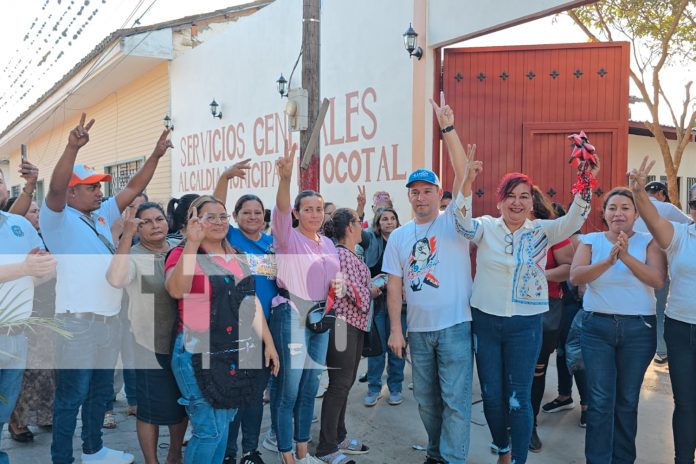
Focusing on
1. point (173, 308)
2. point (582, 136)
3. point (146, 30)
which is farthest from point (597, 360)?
point (146, 30)

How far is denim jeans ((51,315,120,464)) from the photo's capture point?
11.0ft

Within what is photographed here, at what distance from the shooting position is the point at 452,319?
3.42m

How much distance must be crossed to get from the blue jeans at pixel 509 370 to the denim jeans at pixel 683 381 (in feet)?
2.42

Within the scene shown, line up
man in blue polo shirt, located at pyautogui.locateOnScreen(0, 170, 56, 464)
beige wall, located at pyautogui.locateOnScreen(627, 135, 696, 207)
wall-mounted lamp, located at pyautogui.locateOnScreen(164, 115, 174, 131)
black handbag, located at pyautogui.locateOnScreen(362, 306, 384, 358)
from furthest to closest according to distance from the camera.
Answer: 1. beige wall, located at pyautogui.locateOnScreen(627, 135, 696, 207)
2. wall-mounted lamp, located at pyautogui.locateOnScreen(164, 115, 174, 131)
3. black handbag, located at pyautogui.locateOnScreen(362, 306, 384, 358)
4. man in blue polo shirt, located at pyautogui.locateOnScreen(0, 170, 56, 464)

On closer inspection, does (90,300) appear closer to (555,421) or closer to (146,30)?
(555,421)

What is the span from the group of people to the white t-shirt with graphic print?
0.4 inches

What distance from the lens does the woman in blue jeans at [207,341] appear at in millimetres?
2811

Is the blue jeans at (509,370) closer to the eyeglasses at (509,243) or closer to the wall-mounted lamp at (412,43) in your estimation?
the eyeglasses at (509,243)

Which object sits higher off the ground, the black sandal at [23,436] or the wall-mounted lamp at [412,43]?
the wall-mounted lamp at [412,43]

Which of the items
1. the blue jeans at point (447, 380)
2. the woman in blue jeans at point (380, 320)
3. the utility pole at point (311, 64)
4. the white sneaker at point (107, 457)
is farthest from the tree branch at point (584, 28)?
the white sneaker at point (107, 457)

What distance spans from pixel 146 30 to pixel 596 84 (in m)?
11.2

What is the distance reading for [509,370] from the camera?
338 centimetres

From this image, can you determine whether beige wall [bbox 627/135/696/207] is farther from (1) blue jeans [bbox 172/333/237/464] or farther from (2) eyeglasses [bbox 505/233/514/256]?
(1) blue jeans [bbox 172/333/237/464]

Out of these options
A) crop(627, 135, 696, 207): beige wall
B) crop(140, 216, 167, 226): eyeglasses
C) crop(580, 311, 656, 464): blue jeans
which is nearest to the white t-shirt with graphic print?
crop(580, 311, 656, 464): blue jeans
